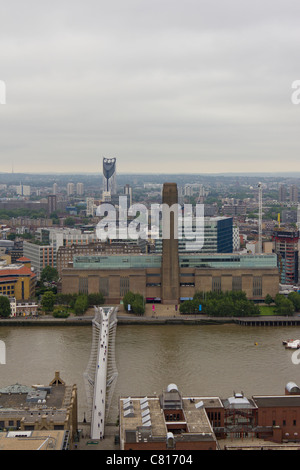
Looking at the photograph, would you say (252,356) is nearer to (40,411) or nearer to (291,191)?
(40,411)

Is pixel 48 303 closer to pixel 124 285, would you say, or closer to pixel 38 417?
pixel 124 285

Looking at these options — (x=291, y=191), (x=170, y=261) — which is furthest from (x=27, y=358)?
(x=291, y=191)

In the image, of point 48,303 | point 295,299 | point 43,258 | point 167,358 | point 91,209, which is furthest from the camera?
point 91,209

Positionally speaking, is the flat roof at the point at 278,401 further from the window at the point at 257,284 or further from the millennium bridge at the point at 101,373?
the window at the point at 257,284

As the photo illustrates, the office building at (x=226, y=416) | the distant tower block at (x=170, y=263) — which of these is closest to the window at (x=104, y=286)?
the distant tower block at (x=170, y=263)

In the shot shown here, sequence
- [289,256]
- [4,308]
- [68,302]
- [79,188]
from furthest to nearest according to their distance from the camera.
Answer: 1. [79,188]
2. [289,256]
3. [68,302]
4. [4,308]

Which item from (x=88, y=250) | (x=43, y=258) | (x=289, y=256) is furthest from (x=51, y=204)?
(x=289, y=256)
